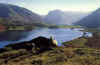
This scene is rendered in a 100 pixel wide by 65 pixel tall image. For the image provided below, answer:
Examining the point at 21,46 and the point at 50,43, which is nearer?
the point at 50,43

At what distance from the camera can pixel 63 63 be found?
26.8 m

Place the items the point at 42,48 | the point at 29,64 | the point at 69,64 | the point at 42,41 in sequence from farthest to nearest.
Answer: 1. the point at 42,41
2. the point at 42,48
3. the point at 29,64
4. the point at 69,64

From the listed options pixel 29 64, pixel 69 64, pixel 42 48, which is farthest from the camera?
pixel 42 48

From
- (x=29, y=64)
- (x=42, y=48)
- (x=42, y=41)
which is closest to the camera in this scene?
(x=29, y=64)

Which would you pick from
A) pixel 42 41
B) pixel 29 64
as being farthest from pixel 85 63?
pixel 42 41

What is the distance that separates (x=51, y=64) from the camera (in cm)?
2641

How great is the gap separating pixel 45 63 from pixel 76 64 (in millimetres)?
6745

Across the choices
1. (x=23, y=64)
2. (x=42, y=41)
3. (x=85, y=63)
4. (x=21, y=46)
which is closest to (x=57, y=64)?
(x=85, y=63)

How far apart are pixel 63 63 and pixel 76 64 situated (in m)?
2.78

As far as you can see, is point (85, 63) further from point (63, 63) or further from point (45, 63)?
point (45, 63)

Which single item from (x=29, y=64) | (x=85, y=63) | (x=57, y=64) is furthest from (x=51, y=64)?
(x=85, y=63)

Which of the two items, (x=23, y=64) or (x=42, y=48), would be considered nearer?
(x=23, y=64)

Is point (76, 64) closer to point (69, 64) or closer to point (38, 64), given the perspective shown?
point (69, 64)

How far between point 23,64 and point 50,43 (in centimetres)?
2487
